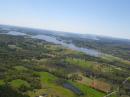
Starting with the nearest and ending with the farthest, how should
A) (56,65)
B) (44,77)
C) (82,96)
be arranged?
(82,96)
(44,77)
(56,65)

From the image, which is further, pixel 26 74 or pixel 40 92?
pixel 26 74

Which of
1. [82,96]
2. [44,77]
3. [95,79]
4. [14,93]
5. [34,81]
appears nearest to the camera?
[14,93]

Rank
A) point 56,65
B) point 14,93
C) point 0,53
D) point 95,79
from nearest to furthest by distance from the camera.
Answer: point 14,93, point 95,79, point 56,65, point 0,53

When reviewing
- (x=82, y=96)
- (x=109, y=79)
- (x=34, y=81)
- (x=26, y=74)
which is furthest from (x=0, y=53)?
(x=82, y=96)

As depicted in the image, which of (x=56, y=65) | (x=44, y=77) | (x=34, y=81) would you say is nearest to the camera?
(x=34, y=81)

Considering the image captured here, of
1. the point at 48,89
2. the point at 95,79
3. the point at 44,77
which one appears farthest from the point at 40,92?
the point at 95,79

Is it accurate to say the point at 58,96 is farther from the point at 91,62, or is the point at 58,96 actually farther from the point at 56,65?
the point at 91,62

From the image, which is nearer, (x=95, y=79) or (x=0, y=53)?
(x=95, y=79)

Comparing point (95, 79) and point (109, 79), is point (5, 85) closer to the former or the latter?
point (95, 79)
